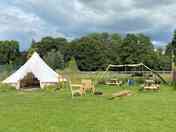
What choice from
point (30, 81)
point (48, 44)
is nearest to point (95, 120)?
point (30, 81)

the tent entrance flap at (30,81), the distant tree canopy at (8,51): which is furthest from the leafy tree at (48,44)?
the tent entrance flap at (30,81)

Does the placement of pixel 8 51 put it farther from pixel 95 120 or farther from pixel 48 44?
pixel 95 120

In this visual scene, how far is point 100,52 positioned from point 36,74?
42.9 meters

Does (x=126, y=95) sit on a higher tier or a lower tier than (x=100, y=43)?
lower

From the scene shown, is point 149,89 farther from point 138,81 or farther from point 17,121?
point 17,121

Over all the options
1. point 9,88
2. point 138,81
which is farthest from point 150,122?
point 138,81

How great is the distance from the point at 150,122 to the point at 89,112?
243cm

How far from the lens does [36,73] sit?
24.0 meters

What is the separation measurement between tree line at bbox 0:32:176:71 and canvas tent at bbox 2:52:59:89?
3297 centimetres

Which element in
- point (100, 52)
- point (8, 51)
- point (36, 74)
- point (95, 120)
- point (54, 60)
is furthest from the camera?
point (8, 51)

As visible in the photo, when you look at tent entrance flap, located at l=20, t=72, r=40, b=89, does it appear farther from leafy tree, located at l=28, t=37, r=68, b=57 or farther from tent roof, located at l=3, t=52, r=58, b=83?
leafy tree, located at l=28, t=37, r=68, b=57

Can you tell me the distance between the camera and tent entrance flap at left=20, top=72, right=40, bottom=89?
24389 millimetres

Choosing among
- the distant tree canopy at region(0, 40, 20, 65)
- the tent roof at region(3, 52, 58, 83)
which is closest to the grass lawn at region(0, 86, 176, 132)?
the tent roof at region(3, 52, 58, 83)

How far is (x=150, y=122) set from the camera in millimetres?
7699
